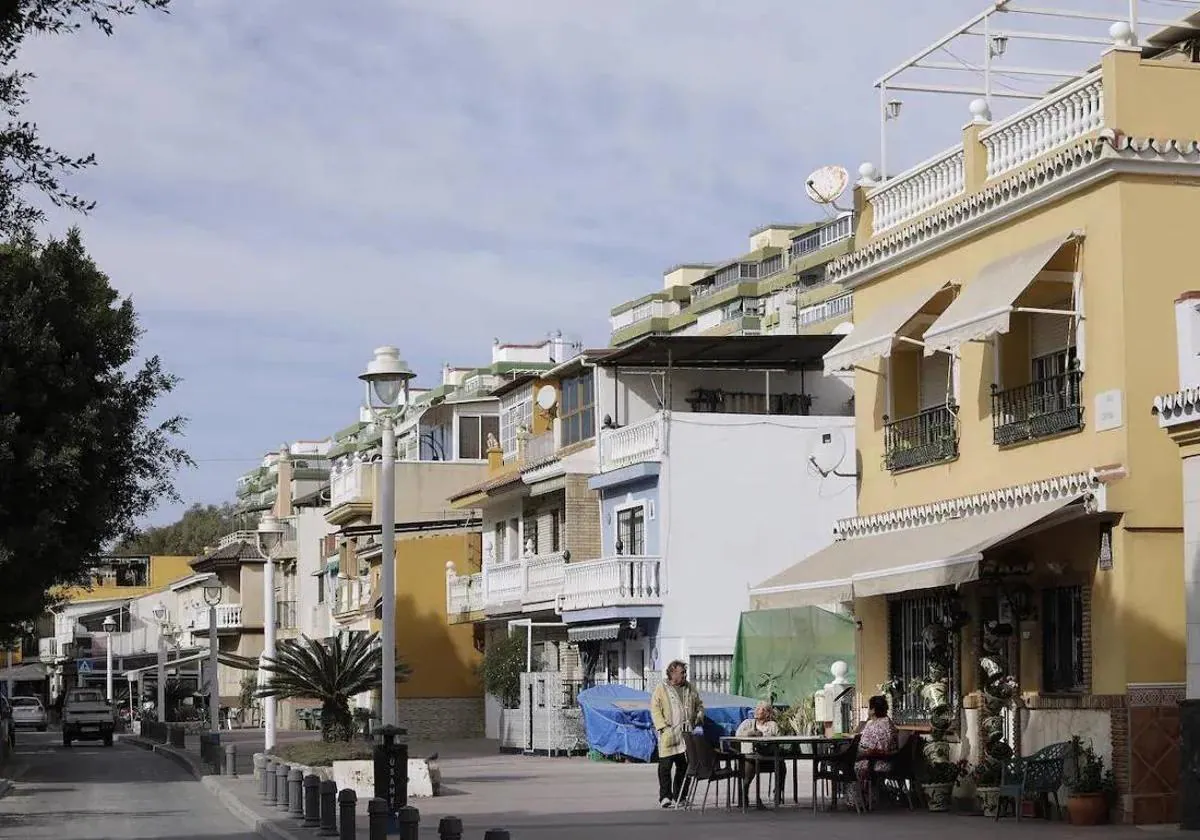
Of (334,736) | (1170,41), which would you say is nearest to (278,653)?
(334,736)

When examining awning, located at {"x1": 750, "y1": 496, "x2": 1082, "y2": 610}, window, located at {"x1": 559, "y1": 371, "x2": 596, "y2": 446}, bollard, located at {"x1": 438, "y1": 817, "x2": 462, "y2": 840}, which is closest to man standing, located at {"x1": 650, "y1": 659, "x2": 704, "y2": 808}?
awning, located at {"x1": 750, "y1": 496, "x2": 1082, "y2": 610}

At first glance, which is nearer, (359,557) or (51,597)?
(51,597)

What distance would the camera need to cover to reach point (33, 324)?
32.0m

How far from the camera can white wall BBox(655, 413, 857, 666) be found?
39.8 metres

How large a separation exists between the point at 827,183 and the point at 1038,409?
10.3 m

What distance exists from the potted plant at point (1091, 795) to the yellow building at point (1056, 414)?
0.16 metres

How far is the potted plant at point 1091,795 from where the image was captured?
19.6 meters

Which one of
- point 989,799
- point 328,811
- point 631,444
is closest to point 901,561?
point 989,799

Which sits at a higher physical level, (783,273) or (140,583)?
(783,273)

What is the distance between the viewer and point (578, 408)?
4503cm

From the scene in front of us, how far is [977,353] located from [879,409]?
315cm

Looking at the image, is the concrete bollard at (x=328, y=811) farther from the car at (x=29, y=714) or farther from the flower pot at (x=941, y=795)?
the car at (x=29, y=714)

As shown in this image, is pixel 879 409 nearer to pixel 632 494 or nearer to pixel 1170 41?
pixel 1170 41

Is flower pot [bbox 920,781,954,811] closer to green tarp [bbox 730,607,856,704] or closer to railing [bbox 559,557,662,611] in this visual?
green tarp [bbox 730,607,856,704]
